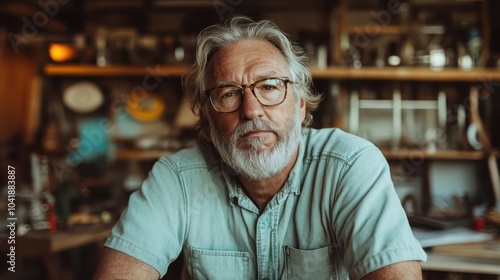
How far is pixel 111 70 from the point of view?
3.40m

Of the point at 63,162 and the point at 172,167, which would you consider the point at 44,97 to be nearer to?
the point at 63,162

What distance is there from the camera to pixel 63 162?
3711 mm

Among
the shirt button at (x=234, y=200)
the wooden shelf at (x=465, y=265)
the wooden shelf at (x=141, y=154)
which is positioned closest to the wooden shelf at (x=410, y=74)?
the wooden shelf at (x=141, y=154)

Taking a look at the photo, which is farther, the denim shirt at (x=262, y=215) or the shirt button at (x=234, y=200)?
the shirt button at (x=234, y=200)

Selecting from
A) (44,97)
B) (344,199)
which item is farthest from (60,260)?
(344,199)

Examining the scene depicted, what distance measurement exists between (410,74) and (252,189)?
7.06 feet

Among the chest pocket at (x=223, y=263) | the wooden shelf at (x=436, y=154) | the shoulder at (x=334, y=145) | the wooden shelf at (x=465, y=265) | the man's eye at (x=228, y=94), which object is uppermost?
the man's eye at (x=228, y=94)

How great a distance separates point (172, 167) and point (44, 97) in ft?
9.22

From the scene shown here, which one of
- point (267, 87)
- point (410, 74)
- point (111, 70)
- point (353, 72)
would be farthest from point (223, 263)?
point (111, 70)

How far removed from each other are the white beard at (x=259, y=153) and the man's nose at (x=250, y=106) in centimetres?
2

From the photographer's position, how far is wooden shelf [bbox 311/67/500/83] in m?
3.11

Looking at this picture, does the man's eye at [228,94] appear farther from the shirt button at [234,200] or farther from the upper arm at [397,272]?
the upper arm at [397,272]

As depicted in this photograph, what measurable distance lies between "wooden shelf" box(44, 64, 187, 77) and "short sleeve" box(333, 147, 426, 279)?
2.32 meters

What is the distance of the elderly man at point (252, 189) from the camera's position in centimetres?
120
